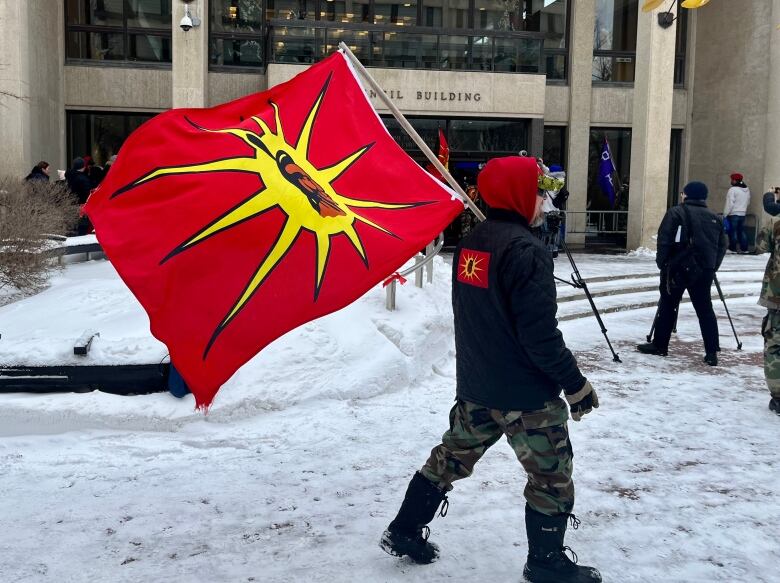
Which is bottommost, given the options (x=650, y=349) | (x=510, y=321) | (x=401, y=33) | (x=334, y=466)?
(x=334, y=466)

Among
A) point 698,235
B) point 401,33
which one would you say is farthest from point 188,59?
point 698,235

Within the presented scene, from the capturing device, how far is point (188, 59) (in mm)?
17594

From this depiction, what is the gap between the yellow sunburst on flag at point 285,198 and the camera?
3.63 metres

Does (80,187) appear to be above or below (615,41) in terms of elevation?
below

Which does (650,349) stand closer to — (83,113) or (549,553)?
(549,553)

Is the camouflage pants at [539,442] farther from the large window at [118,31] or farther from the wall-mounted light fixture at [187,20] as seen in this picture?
the large window at [118,31]

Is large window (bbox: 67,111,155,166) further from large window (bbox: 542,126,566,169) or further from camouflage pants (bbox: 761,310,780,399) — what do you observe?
camouflage pants (bbox: 761,310,780,399)

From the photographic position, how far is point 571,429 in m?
5.86

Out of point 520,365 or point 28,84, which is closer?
point 520,365

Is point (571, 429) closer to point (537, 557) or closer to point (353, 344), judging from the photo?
point (353, 344)

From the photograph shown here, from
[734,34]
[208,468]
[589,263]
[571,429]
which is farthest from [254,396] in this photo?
[734,34]

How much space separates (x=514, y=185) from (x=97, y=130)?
19122mm

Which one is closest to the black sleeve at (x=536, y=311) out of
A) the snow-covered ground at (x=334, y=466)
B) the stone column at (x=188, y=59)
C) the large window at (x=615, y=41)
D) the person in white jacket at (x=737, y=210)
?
the snow-covered ground at (x=334, y=466)

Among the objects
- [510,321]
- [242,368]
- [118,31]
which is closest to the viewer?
[510,321]
